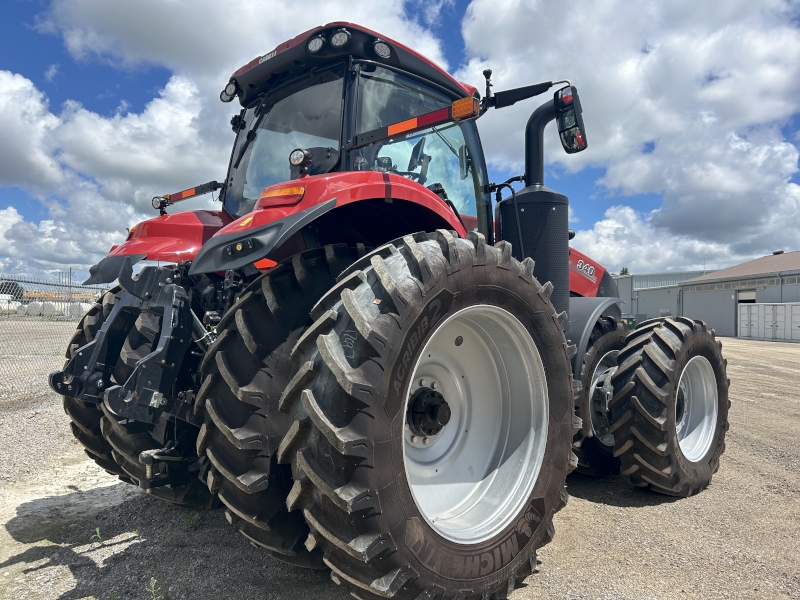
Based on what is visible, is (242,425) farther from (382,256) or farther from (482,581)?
(482,581)

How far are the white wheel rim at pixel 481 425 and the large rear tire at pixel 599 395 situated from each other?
1.40m

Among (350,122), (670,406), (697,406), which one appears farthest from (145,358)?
(697,406)

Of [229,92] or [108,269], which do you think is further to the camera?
[229,92]

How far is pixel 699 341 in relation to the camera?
159 inches

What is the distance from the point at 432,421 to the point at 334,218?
1.06 m

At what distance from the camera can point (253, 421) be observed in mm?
2035

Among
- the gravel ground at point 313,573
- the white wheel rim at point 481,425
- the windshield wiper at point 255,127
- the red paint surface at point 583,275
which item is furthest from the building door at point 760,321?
the windshield wiper at point 255,127

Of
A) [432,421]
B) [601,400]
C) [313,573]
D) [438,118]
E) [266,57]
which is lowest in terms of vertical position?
[313,573]

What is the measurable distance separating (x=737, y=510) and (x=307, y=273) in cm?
330

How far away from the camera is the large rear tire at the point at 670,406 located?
358 centimetres

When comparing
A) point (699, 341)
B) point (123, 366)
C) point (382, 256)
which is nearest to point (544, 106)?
point (699, 341)

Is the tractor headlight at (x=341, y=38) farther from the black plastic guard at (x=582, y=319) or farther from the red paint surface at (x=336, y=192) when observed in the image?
the black plastic guard at (x=582, y=319)

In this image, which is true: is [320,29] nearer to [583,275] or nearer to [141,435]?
[141,435]

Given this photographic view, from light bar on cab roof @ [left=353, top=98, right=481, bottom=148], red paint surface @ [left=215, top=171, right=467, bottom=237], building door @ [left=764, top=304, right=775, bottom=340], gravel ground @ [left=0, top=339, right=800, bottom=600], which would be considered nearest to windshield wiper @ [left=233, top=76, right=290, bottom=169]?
light bar on cab roof @ [left=353, top=98, right=481, bottom=148]
